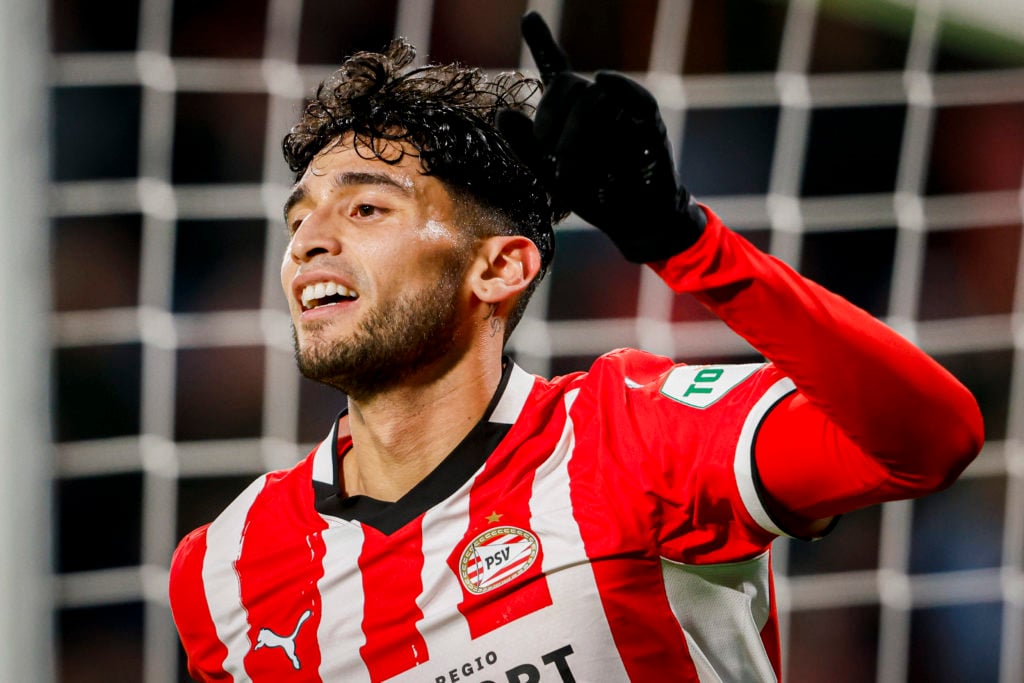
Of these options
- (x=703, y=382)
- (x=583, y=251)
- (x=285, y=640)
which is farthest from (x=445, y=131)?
(x=583, y=251)

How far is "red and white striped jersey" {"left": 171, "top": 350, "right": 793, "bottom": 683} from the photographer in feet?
4.65

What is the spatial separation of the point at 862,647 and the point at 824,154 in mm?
1774

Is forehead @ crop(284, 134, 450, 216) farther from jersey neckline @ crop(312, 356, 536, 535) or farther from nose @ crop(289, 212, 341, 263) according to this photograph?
jersey neckline @ crop(312, 356, 536, 535)

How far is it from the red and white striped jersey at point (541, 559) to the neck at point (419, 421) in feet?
0.13

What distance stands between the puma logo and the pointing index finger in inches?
36.4

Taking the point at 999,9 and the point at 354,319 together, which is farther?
the point at 999,9

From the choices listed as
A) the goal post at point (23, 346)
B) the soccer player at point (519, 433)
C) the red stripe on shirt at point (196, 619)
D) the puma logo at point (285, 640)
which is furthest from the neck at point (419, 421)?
the goal post at point (23, 346)

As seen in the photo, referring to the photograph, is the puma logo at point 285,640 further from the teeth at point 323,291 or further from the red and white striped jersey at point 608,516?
the teeth at point 323,291

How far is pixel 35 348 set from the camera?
6.63 feet

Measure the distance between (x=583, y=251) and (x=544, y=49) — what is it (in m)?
2.36

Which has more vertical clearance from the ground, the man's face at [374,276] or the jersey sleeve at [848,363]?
the man's face at [374,276]

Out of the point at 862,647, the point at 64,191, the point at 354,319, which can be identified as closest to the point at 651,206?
the point at 354,319

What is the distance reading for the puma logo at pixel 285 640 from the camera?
5.34 feet

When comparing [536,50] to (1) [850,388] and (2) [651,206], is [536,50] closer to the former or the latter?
(2) [651,206]
